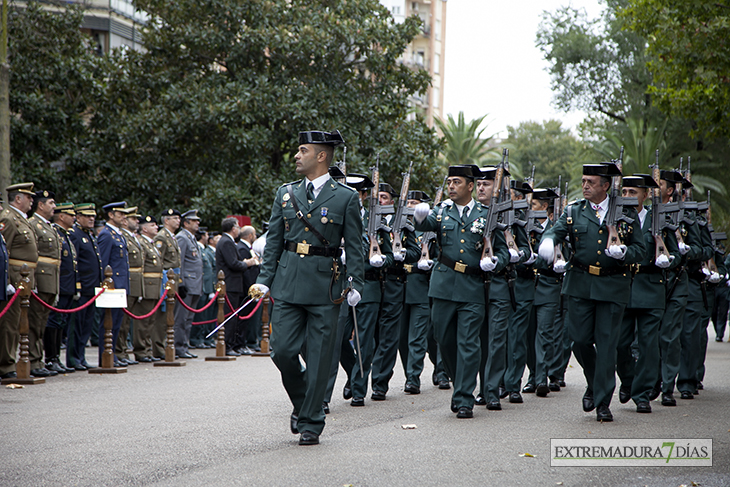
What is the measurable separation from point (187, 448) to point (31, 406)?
2.84 meters

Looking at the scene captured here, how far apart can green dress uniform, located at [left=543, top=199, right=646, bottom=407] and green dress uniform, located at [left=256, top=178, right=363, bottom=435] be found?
2354 mm

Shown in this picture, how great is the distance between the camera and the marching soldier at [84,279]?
12047 mm

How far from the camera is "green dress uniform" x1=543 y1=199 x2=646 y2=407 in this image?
321 inches

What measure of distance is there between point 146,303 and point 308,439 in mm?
7807

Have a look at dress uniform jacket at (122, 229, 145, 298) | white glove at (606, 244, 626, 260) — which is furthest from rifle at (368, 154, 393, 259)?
dress uniform jacket at (122, 229, 145, 298)

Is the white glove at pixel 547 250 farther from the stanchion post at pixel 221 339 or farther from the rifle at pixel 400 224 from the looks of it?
→ the stanchion post at pixel 221 339

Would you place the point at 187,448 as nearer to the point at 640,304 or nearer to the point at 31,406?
the point at 31,406

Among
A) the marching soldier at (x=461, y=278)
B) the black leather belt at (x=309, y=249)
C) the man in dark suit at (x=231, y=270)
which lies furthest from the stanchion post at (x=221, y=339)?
the black leather belt at (x=309, y=249)

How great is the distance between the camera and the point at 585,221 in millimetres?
8312

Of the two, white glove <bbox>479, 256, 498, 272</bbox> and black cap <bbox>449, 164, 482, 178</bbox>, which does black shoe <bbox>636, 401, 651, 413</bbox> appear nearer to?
white glove <bbox>479, 256, 498, 272</bbox>

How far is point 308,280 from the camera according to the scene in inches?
265

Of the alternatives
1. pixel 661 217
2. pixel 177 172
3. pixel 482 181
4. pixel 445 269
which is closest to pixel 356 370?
pixel 445 269

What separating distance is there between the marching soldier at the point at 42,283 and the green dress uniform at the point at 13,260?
180 millimetres

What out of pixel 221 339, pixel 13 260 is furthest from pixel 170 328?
pixel 13 260
